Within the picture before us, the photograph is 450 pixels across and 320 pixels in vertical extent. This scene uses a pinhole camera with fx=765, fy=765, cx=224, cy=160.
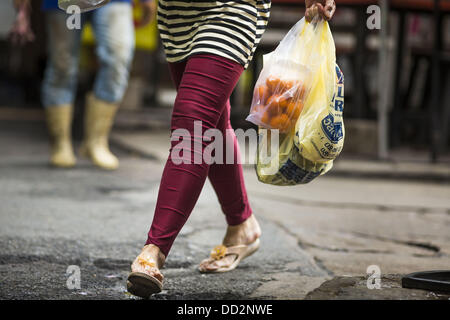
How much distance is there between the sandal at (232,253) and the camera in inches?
109

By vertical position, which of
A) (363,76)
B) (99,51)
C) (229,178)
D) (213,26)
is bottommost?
(229,178)

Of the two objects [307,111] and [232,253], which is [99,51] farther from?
[307,111]

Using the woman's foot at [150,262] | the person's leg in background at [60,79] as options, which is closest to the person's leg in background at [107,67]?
the person's leg in background at [60,79]

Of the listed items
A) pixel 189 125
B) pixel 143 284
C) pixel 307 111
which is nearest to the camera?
pixel 143 284

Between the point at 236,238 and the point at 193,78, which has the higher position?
the point at 193,78

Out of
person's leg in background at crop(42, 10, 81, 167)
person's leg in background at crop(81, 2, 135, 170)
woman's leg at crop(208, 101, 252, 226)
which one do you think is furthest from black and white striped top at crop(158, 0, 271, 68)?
person's leg in background at crop(42, 10, 81, 167)

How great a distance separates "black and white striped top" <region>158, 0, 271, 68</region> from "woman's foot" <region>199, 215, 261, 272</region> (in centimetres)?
66

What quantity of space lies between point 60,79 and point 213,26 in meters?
2.92

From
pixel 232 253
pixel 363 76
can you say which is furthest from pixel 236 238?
pixel 363 76

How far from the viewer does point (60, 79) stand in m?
5.14

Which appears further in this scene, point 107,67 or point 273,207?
point 107,67

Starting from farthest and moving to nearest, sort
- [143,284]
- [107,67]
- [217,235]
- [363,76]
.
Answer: [363,76] < [107,67] < [217,235] < [143,284]

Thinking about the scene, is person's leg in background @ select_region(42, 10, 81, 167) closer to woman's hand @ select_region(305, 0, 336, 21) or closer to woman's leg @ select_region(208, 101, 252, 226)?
woman's leg @ select_region(208, 101, 252, 226)

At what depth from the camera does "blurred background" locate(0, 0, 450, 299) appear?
260 cm
